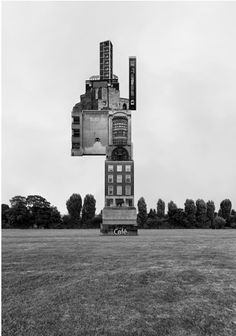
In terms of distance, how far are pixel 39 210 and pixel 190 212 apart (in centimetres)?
5899

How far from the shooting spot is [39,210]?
10125 cm

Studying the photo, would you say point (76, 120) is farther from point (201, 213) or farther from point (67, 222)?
point (201, 213)

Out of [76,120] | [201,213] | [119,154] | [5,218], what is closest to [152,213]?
[201,213]

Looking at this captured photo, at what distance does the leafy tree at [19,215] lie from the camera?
98188mm

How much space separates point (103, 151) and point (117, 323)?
48.2 metres

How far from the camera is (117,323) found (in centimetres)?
891

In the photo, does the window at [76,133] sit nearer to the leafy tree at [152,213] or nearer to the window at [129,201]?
the window at [129,201]

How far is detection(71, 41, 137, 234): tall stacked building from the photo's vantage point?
50828 millimetres

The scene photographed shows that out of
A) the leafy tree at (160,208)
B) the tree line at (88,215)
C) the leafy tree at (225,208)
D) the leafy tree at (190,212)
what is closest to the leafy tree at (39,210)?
the tree line at (88,215)

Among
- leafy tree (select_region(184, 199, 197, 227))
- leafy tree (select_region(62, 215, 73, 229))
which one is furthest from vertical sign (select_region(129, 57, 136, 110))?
leafy tree (select_region(184, 199, 197, 227))

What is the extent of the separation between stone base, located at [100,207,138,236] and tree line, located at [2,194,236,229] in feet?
178

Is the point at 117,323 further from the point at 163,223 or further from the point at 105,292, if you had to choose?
the point at 163,223

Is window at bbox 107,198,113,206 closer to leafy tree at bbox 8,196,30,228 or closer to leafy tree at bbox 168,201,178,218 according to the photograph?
leafy tree at bbox 8,196,30,228

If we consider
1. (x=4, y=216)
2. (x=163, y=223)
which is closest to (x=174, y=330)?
(x=163, y=223)
